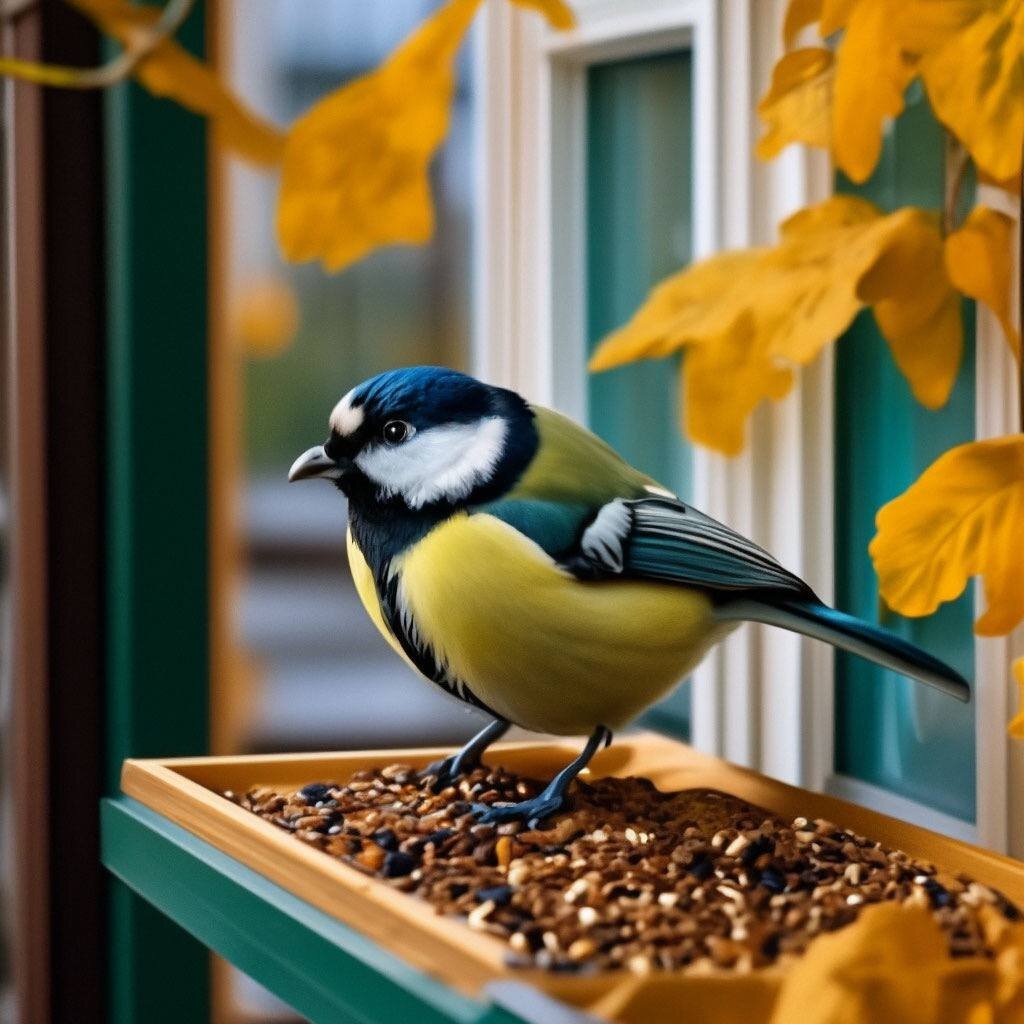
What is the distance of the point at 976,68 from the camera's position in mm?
734

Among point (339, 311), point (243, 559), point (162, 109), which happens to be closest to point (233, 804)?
point (162, 109)

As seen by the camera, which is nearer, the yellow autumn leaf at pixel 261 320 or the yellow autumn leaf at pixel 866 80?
the yellow autumn leaf at pixel 866 80

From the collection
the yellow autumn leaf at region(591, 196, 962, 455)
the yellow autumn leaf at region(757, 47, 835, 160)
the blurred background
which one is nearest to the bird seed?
the yellow autumn leaf at region(591, 196, 962, 455)

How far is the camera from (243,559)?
6.89 feet

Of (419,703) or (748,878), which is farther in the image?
(419,703)

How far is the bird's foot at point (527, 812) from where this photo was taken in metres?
0.79

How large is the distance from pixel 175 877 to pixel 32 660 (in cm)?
54

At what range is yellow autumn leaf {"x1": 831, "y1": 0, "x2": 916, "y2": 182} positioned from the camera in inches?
29.6

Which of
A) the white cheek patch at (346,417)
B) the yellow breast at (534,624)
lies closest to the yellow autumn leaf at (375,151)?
the white cheek patch at (346,417)

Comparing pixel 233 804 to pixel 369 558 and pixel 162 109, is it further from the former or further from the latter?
pixel 162 109

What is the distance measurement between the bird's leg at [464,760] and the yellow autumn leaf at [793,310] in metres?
0.27

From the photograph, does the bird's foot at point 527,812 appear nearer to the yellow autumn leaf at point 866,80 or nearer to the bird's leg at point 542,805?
the bird's leg at point 542,805

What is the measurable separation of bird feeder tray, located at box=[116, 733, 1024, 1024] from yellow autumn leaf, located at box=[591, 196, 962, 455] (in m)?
0.25

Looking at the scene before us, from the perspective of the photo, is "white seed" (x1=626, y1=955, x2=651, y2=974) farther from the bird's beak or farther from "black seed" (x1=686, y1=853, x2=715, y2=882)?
the bird's beak
